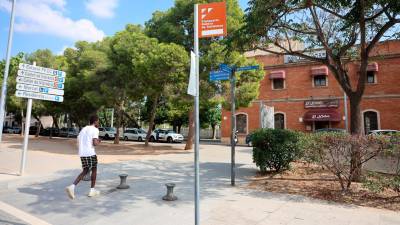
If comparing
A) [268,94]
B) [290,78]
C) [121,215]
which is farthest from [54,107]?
[121,215]

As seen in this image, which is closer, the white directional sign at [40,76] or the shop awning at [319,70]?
the white directional sign at [40,76]

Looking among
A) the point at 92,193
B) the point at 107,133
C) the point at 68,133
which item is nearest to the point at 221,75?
the point at 92,193

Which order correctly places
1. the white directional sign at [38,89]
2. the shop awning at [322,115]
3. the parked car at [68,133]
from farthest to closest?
the parked car at [68,133] < the shop awning at [322,115] < the white directional sign at [38,89]

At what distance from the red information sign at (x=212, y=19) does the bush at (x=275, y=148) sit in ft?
18.6

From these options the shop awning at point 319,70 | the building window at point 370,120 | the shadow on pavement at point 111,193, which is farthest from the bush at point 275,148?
the shop awning at point 319,70

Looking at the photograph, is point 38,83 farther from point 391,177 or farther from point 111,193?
point 391,177

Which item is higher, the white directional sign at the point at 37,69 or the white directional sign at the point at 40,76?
the white directional sign at the point at 37,69

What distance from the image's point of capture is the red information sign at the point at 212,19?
14.5 ft

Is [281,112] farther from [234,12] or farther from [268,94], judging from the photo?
[234,12]

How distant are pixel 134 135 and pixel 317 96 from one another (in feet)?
71.0

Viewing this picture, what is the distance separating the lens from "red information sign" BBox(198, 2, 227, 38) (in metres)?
4.43

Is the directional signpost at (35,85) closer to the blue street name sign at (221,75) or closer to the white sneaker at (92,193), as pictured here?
the white sneaker at (92,193)

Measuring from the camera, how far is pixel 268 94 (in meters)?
31.7

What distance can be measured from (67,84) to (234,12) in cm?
1703
